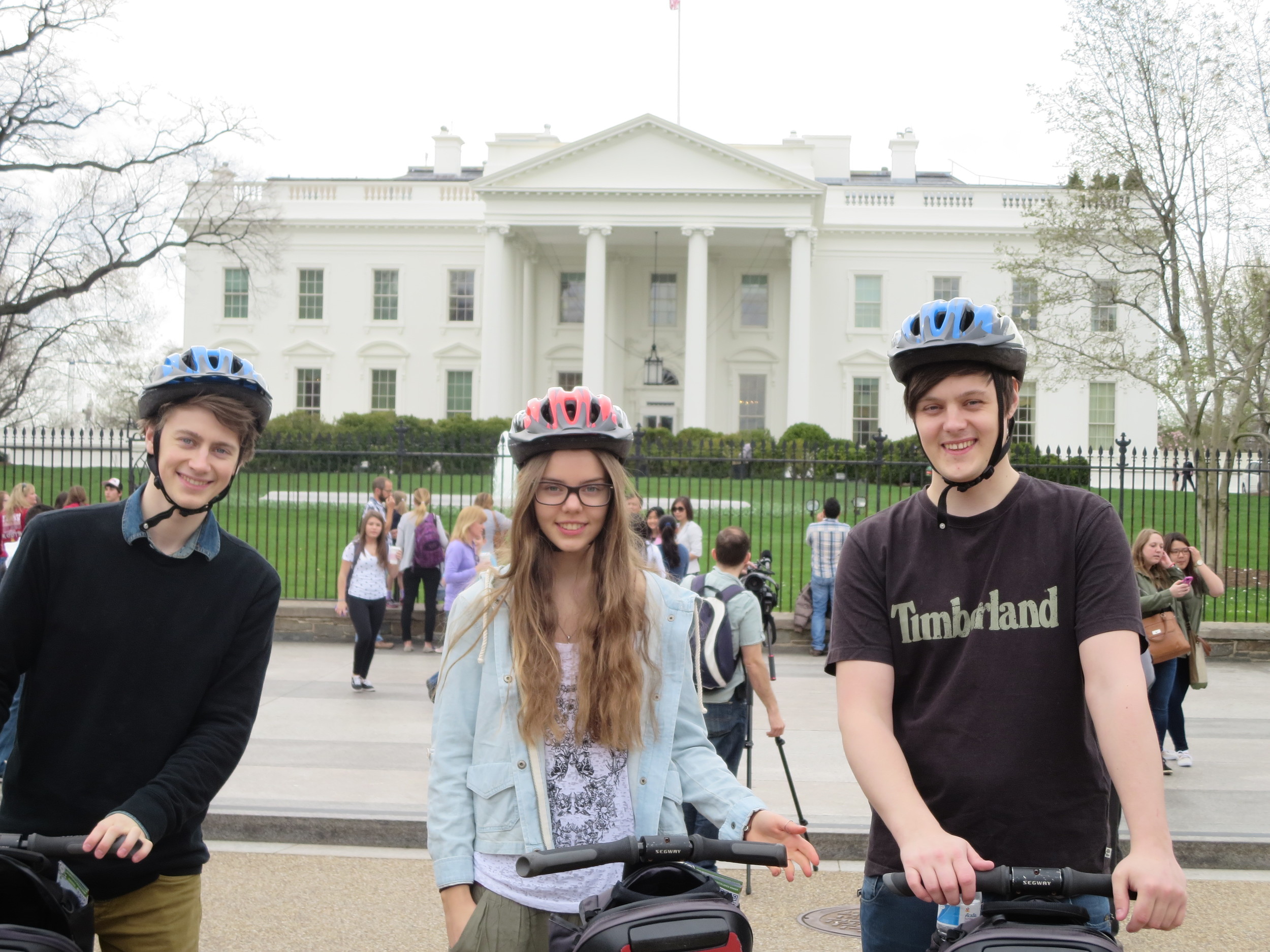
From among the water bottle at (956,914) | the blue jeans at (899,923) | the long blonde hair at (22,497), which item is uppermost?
the long blonde hair at (22,497)

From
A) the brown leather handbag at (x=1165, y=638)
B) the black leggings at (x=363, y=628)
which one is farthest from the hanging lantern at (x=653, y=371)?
the brown leather handbag at (x=1165, y=638)

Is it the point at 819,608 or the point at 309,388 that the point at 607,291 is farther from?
the point at 819,608

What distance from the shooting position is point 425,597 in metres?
13.4

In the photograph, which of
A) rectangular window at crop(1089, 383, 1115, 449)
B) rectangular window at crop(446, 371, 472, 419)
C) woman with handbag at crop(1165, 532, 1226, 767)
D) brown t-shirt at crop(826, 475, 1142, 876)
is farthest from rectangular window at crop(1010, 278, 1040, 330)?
rectangular window at crop(446, 371, 472, 419)

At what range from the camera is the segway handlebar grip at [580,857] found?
2.01 metres

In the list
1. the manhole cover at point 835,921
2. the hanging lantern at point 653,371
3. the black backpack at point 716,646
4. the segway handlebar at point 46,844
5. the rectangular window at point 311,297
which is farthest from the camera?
the rectangular window at point 311,297

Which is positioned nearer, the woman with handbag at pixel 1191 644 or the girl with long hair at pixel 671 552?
the woman with handbag at pixel 1191 644

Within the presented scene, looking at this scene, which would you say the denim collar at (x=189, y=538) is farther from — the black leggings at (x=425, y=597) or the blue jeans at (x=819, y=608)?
the blue jeans at (x=819, y=608)

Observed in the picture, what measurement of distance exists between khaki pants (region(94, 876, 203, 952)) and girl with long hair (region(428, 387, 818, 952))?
73 centimetres

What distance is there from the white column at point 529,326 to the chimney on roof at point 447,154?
10.6 metres

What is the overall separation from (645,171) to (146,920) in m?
43.9

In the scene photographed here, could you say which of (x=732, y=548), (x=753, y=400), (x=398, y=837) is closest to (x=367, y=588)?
(x=398, y=837)

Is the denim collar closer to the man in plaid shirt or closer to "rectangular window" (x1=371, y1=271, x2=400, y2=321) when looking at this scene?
the man in plaid shirt

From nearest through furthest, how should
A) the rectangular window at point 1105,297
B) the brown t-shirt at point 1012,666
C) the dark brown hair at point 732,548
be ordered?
1. the brown t-shirt at point 1012,666
2. the dark brown hair at point 732,548
3. the rectangular window at point 1105,297
